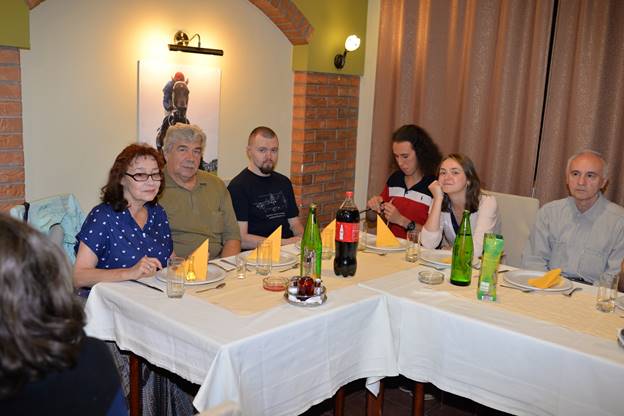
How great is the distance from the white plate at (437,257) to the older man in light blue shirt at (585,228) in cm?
56

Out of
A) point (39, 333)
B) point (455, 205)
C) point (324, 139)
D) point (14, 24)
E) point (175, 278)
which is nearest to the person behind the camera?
point (39, 333)

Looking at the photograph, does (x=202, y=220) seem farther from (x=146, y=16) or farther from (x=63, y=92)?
(x=146, y=16)

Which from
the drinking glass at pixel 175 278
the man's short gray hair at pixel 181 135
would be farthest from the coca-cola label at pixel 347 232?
the man's short gray hair at pixel 181 135

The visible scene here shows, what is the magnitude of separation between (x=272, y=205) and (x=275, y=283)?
1368 mm

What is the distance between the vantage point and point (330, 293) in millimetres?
2213

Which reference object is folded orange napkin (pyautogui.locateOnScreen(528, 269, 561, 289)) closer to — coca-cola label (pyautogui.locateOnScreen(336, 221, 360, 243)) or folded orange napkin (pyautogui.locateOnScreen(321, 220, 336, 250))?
coca-cola label (pyautogui.locateOnScreen(336, 221, 360, 243))

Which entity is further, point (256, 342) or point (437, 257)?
point (437, 257)

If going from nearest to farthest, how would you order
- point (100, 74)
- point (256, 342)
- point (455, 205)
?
point (256, 342) → point (455, 205) → point (100, 74)

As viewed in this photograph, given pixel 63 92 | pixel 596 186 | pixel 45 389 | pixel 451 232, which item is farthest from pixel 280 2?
pixel 45 389

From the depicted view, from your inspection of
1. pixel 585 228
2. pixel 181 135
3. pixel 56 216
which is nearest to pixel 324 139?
pixel 181 135

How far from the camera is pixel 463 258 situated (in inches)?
95.4

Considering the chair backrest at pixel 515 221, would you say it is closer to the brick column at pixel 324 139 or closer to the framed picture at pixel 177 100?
the brick column at pixel 324 139

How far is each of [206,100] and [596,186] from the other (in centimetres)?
234

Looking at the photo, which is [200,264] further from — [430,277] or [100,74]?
[100,74]
